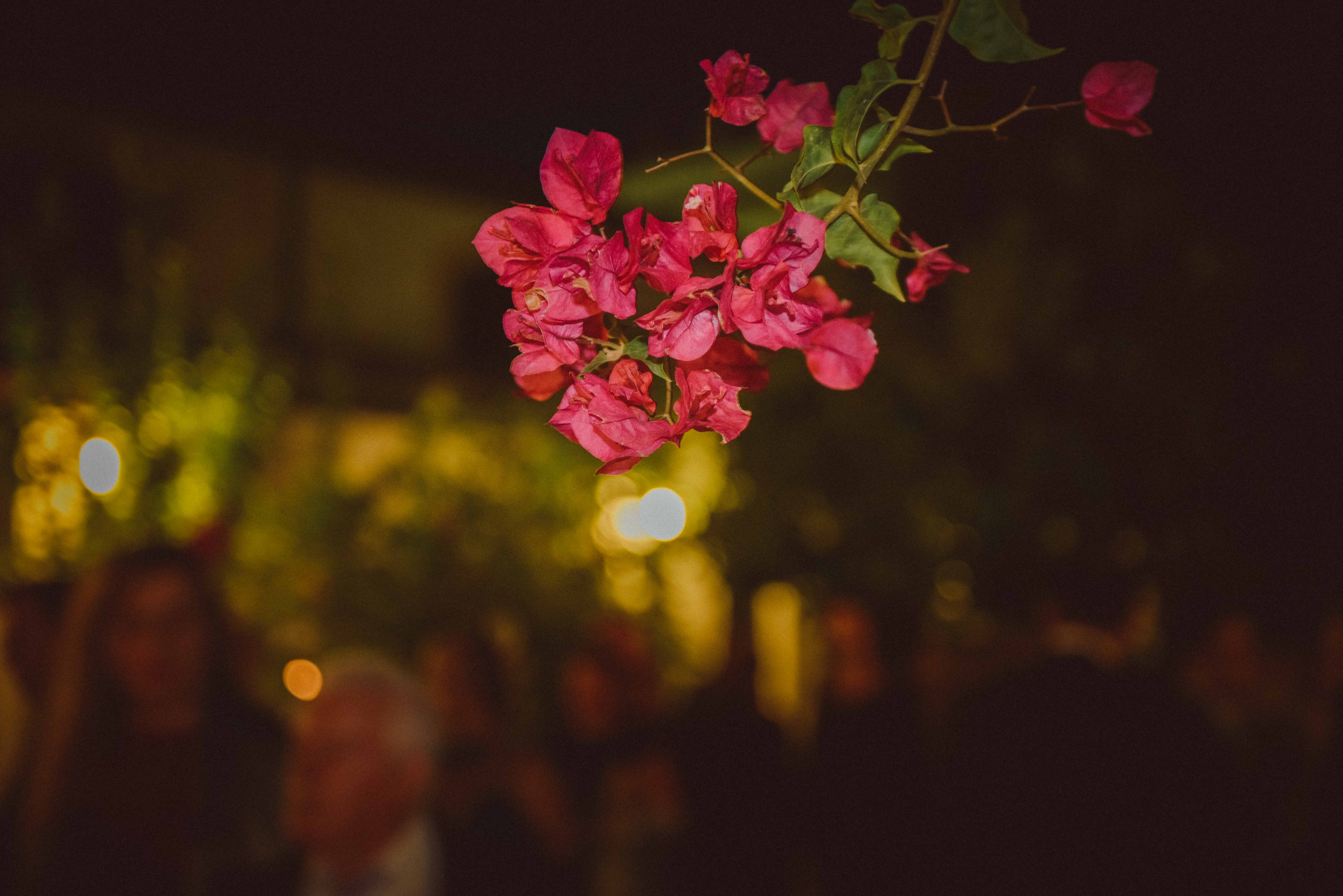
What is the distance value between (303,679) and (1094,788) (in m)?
3.73

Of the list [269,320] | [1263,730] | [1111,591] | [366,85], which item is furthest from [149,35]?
[1263,730]

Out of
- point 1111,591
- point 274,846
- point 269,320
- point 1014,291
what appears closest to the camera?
point 274,846

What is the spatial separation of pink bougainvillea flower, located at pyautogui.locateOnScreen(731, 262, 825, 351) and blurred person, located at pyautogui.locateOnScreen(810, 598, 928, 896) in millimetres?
2711

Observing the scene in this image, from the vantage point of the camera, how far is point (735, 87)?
2.43ft

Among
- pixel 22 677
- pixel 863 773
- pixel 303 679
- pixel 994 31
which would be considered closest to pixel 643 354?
pixel 994 31

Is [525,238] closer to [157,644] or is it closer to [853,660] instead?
[157,644]

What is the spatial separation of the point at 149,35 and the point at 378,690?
424 centimetres

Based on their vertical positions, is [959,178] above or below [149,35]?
below

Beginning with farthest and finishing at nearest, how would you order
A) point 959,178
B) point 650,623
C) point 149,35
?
point 650,623
point 149,35
point 959,178

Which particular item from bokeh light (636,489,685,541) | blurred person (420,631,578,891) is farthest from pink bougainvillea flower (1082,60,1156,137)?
bokeh light (636,489,685,541)

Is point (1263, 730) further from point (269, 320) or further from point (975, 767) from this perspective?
A: point (269, 320)

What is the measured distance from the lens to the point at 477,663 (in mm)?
3549

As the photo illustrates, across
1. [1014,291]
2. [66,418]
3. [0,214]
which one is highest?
[0,214]

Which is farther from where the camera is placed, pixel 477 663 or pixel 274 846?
pixel 477 663
